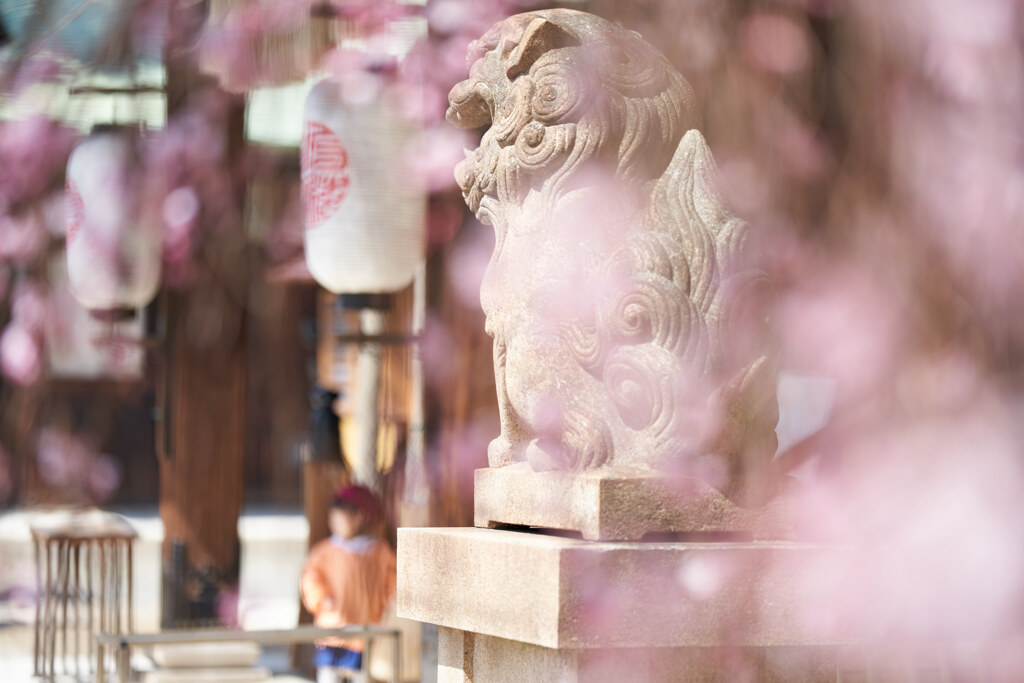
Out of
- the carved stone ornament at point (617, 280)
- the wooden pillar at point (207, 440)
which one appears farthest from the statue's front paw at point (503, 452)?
the wooden pillar at point (207, 440)

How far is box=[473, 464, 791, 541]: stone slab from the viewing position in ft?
8.70

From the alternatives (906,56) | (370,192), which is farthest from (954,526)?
(370,192)

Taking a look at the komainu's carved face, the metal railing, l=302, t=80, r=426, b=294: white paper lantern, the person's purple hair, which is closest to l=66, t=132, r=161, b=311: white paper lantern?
l=302, t=80, r=426, b=294: white paper lantern

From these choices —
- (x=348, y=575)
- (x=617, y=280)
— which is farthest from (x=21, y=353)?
(x=617, y=280)

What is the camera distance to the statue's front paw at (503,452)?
3018 mm

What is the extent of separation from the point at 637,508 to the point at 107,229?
3.60 meters

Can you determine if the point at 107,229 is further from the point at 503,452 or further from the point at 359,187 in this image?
the point at 503,452

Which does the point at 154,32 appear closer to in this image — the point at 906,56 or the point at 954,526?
the point at 906,56

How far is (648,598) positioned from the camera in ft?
8.37

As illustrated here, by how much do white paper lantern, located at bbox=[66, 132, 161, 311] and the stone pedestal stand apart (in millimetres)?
3391

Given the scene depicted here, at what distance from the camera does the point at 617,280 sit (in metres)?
2.77

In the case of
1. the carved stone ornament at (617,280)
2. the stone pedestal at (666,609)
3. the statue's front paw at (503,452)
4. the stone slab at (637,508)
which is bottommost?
the stone pedestal at (666,609)

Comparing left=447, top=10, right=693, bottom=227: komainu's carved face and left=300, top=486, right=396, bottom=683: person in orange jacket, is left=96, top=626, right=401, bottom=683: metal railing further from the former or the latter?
left=447, top=10, right=693, bottom=227: komainu's carved face

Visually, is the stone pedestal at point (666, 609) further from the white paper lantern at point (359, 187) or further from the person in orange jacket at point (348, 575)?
the person in orange jacket at point (348, 575)
